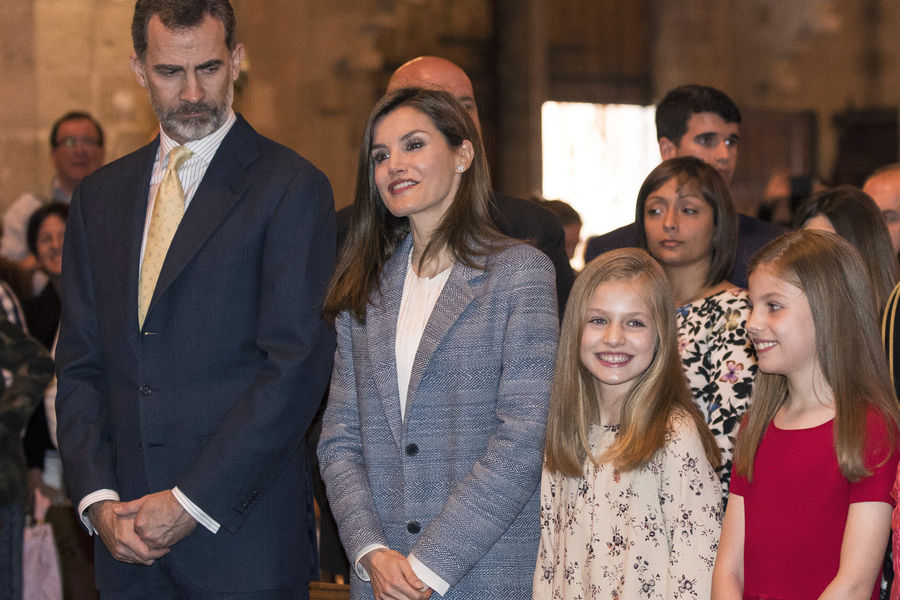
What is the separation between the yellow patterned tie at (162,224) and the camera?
8.35 feet

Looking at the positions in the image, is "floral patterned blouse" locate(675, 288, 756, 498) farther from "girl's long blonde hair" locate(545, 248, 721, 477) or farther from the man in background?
the man in background

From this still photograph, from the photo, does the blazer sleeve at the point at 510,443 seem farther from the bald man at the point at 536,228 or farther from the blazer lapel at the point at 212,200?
the blazer lapel at the point at 212,200

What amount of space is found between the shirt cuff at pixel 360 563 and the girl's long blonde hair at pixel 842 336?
0.76m

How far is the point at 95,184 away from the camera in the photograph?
271 cm

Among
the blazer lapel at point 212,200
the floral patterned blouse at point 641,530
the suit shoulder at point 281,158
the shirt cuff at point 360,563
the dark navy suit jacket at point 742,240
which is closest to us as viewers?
the floral patterned blouse at point 641,530

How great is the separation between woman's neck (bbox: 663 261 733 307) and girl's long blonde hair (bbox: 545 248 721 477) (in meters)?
0.75

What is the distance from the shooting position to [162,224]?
2580mm

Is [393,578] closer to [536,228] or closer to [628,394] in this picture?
[628,394]

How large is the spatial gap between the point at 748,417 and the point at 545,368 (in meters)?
0.43

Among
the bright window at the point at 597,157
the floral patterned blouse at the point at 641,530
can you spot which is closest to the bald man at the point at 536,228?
the floral patterned blouse at the point at 641,530

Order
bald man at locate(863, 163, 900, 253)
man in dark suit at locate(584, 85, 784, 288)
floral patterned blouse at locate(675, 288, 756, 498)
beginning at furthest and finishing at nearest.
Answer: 1. man in dark suit at locate(584, 85, 784, 288)
2. bald man at locate(863, 163, 900, 253)
3. floral patterned blouse at locate(675, 288, 756, 498)

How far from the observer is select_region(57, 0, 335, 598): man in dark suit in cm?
242

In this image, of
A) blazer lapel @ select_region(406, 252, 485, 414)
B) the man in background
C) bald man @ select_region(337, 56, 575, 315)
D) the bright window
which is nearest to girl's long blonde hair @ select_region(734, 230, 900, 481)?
blazer lapel @ select_region(406, 252, 485, 414)

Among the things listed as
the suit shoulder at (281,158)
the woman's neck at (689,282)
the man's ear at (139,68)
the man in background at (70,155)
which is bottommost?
the woman's neck at (689,282)
